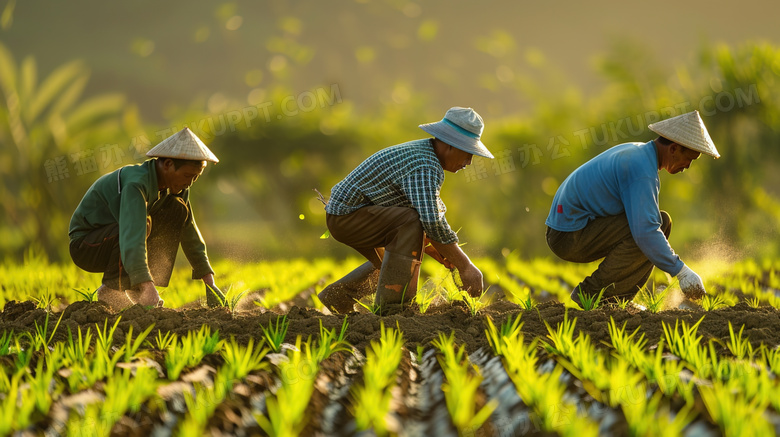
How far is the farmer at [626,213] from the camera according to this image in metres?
3.19

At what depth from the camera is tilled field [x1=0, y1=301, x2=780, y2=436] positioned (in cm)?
163

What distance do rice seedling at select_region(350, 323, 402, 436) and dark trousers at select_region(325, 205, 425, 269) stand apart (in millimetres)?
849

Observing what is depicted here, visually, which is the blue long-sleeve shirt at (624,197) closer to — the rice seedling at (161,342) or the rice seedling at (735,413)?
the rice seedling at (735,413)

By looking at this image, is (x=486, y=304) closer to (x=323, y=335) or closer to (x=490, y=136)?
(x=323, y=335)

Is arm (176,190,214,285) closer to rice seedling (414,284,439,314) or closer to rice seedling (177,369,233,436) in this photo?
rice seedling (414,284,439,314)

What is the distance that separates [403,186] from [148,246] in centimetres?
142

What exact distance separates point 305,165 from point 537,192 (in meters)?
3.67

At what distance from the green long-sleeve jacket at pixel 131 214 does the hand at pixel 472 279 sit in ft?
4.71

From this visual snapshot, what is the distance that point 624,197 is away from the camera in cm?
331

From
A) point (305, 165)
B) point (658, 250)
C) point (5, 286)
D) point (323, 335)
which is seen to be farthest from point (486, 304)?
point (305, 165)

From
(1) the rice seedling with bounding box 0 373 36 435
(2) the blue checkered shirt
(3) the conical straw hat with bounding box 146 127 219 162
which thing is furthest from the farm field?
(3) the conical straw hat with bounding box 146 127 219 162

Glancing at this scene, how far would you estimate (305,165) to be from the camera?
10516 mm

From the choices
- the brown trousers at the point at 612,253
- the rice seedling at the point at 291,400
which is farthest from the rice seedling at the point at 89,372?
the brown trousers at the point at 612,253

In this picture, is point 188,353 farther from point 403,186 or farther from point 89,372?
point 403,186
